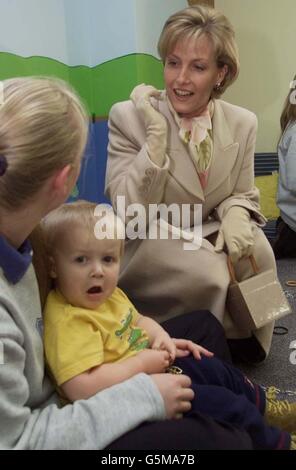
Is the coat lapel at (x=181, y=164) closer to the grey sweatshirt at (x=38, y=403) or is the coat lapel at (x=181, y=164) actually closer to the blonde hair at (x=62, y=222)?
the blonde hair at (x=62, y=222)

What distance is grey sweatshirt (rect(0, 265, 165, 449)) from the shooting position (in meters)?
0.77

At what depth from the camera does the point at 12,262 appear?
0.86m

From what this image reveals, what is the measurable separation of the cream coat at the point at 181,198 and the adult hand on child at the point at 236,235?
0.04 meters

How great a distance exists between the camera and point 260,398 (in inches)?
50.3

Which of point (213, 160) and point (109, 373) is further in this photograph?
point (213, 160)

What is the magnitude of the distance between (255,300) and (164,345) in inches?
24.3

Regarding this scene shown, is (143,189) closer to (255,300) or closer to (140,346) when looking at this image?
(255,300)

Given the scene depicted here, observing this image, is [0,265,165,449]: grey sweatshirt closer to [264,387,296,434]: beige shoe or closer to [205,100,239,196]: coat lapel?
[264,387,296,434]: beige shoe

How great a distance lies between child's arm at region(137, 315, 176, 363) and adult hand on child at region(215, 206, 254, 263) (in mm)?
603

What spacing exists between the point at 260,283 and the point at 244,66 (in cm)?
243

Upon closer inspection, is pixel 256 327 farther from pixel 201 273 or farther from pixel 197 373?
pixel 197 373

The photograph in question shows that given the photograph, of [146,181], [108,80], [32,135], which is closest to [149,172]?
[146,181]

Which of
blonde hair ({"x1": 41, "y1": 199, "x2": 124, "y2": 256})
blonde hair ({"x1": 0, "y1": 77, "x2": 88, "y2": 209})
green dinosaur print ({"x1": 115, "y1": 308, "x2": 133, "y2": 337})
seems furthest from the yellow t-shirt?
blonde hair ({"x1": 0, "y1": 77, "x2": 88, "y2": 209})

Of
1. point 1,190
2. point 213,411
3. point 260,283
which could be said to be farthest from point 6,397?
point 260,283
